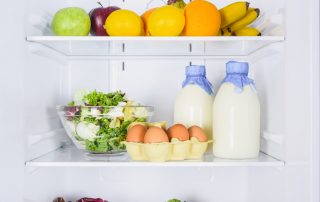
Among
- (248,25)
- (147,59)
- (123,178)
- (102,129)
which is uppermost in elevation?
(248,25)

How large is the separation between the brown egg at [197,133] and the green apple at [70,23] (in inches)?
18.3

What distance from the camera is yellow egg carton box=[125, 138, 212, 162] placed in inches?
51.0

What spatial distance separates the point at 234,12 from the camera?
1.49 metres

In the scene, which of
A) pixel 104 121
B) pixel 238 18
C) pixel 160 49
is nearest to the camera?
pixel 104 121

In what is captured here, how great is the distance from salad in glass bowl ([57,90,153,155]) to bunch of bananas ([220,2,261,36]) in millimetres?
390

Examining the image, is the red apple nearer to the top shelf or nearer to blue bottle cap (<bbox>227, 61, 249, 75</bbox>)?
the top shelf

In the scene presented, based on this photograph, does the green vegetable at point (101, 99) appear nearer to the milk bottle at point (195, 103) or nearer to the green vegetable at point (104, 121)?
the green vegetable at point (104, 121)

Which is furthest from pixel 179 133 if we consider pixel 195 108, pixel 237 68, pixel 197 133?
pixel 237 68

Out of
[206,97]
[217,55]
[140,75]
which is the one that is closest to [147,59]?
[140,75]

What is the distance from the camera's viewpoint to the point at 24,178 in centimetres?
128

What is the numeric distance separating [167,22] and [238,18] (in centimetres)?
29

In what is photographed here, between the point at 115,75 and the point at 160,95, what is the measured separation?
19 centimetres

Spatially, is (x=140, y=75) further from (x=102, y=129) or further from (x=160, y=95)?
(x=102, y=129)

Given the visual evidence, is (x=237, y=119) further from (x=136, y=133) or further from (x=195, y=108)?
(x=136, y=133)
